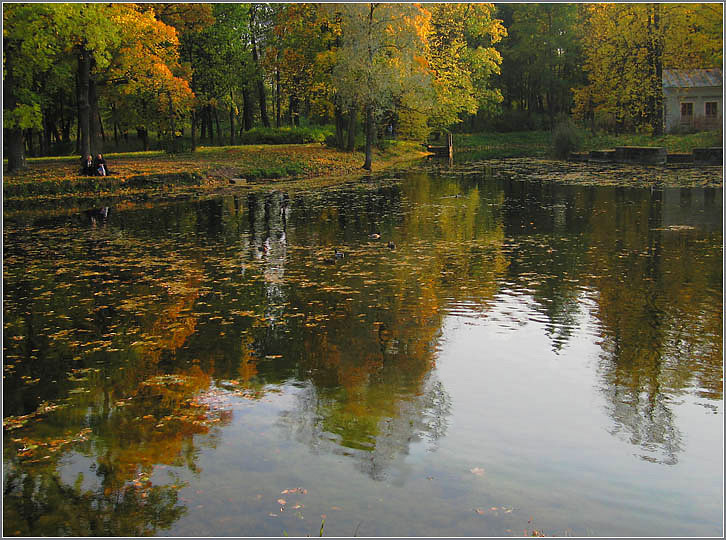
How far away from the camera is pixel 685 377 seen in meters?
8.08

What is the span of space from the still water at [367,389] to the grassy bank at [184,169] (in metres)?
9.57

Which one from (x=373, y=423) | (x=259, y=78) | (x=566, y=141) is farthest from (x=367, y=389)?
(x=259, y=78)

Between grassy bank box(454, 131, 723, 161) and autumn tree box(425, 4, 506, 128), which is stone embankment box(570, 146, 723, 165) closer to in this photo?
grassy bank box(454, 131, 723, 161)

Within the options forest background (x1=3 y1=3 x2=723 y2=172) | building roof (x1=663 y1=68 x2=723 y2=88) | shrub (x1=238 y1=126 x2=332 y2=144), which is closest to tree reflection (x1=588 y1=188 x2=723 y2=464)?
forest background (x1=3 y1=3 x2=723 y2=172)

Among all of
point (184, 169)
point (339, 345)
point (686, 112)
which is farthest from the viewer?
point (686, 112)

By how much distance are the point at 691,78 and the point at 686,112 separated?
7.84ft

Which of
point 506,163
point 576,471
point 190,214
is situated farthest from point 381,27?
point 576,471

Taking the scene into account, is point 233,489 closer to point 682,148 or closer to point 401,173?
point 401,173

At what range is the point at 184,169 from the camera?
102 ft

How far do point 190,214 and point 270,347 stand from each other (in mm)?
14039

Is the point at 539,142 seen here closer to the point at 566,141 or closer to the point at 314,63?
the point at 566,141

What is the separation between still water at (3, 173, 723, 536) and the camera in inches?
221

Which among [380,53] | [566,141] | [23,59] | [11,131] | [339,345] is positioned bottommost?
[339,345]

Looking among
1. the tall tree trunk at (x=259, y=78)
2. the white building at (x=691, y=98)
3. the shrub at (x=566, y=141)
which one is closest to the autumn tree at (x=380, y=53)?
the shrub at (x=566, y=141)
